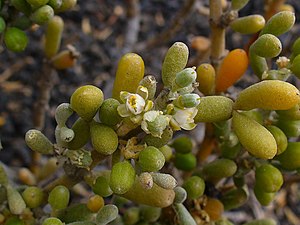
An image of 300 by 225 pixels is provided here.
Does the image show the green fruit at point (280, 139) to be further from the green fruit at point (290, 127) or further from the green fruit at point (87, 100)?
the green fruit at point (87, 100)

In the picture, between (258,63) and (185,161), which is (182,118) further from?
(185,161)

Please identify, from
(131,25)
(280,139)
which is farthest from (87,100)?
(131,25)

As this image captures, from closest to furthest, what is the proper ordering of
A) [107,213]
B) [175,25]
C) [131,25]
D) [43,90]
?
[107,213] < [43,90] < [175,25] < [131,25]

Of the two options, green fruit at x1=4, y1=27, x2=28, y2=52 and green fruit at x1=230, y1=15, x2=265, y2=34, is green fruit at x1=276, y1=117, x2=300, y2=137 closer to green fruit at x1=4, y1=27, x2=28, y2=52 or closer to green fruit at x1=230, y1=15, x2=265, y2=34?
green fruit at x1=230, y1=15, x2=265, y2=34

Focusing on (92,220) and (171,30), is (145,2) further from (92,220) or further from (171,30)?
(92,220)

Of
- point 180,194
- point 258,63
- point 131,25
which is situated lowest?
point 131,25

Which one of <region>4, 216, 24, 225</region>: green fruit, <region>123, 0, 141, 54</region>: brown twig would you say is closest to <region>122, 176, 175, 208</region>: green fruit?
<region>4, 216, 24, 225</region>: green fruit
